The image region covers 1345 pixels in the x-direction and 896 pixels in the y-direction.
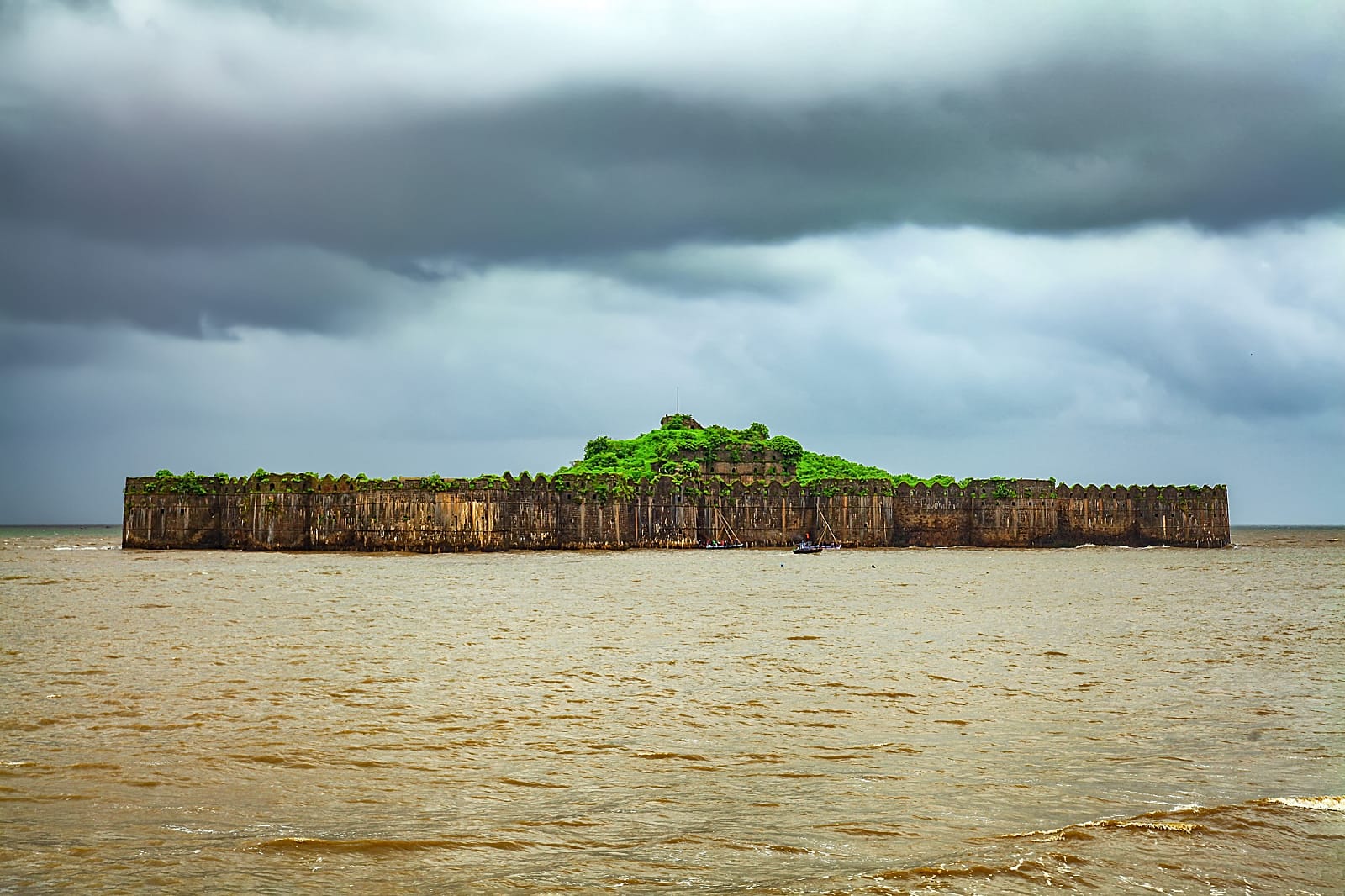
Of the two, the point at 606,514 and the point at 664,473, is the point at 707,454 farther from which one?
the point at 606,514

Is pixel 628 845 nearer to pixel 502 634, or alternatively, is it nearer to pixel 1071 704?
pixel 1071 704

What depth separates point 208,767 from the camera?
623 cm

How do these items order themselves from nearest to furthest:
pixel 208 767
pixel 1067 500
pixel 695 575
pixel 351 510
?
pixel 208 767 < pixel 695 575 < pixel 351 510 < pixel 1067 500

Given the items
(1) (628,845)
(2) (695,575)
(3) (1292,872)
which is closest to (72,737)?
(1) (628,845)

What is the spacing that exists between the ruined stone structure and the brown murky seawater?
84.1 ft

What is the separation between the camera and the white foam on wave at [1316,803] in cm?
539

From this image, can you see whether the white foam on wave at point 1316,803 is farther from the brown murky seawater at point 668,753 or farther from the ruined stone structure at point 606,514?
the ruined stone structure at point 606,514

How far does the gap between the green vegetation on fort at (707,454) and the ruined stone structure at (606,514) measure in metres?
3.61

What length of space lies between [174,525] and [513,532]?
1538 centimetres

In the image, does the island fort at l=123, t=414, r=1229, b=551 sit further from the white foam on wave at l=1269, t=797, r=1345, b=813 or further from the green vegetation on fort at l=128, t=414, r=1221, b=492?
the white foam on wave at l=1269, t=797, r=1345, b=813

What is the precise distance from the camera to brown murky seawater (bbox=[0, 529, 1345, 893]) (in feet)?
14.6

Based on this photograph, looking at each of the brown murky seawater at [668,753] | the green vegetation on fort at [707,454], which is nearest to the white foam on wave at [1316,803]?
the brown murky seawater at [668,753]

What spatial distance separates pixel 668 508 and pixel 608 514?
110 inches

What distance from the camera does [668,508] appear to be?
1763 inches
